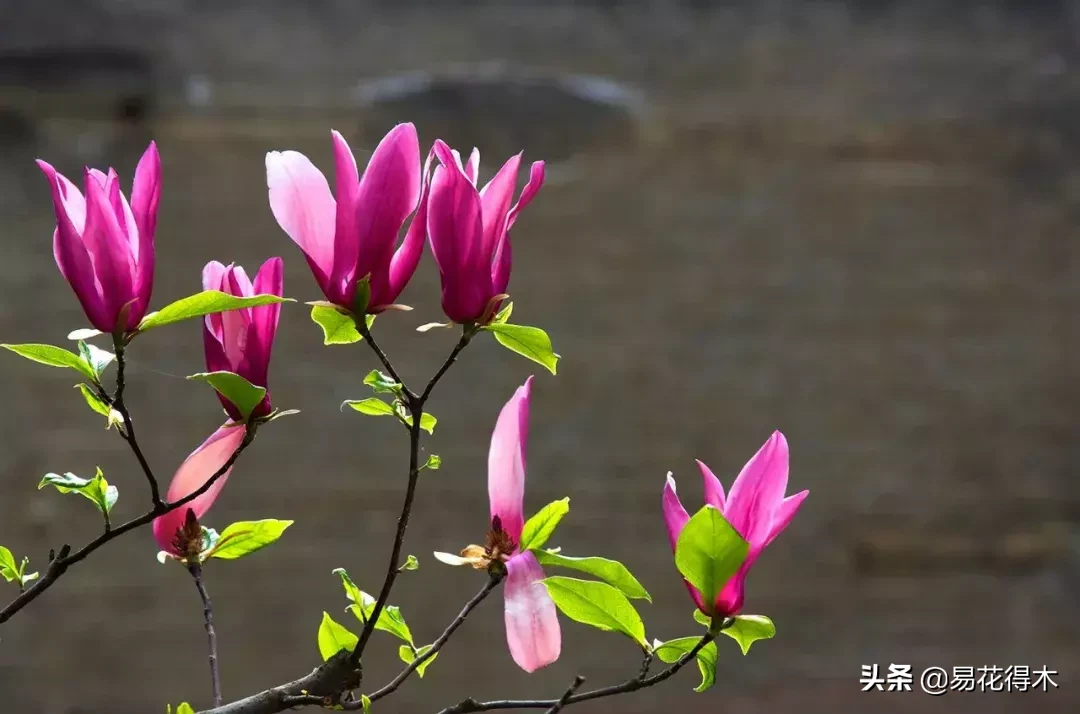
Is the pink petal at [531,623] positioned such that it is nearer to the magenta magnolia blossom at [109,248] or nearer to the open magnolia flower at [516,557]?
the open magnolia flower at [516,557]

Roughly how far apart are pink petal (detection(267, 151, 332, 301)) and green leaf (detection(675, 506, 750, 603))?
0.16m

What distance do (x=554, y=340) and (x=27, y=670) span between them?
86 centimetres

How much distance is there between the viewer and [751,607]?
138cm

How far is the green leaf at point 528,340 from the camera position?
367 millimetres

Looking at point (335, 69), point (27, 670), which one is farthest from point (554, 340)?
point (27, 670)

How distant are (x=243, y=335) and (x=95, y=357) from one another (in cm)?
6

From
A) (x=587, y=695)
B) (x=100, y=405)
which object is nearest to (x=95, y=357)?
(x=100, y=405)

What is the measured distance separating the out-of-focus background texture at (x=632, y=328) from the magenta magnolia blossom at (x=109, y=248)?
1.00 meters

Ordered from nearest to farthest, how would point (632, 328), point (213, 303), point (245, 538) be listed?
1. point (213, 303)
2. point (245, 538)
3. point (632, 328)

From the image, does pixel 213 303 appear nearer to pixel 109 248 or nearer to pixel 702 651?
pixel 109 248

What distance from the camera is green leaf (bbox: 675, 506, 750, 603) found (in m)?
0.36

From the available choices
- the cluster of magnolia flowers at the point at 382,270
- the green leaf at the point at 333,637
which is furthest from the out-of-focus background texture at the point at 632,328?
the cluster of magnolia flowers at the point at 382,270

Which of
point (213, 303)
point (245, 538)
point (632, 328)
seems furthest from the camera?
point (632, 328)

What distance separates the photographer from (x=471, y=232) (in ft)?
1.18
